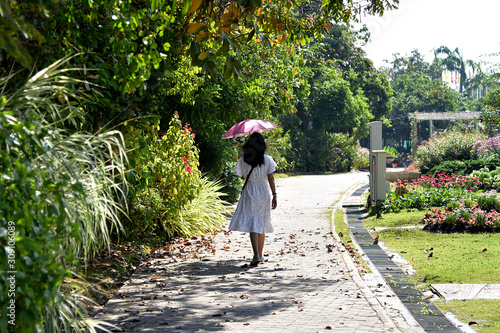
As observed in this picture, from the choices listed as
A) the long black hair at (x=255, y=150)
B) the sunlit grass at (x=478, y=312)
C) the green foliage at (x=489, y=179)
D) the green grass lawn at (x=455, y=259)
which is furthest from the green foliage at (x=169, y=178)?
the green foliage at (x=489, y=179)

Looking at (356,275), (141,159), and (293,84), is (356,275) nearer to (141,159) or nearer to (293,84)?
(141,159)

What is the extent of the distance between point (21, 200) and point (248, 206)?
5680 millimetres

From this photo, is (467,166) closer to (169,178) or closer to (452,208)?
(452,208)

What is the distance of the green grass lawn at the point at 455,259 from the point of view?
5.93 m

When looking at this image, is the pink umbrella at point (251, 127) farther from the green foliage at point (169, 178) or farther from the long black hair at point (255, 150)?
the green foliage at point (169, 178)

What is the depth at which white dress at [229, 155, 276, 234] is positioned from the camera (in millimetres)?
8695

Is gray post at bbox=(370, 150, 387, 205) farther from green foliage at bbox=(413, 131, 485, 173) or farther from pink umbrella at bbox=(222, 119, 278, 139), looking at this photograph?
green foliage at bbox=(413, 131, 485, 173)

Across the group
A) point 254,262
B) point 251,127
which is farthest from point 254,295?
point 251,127

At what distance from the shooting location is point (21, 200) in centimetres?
327

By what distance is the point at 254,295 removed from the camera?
6.69 m

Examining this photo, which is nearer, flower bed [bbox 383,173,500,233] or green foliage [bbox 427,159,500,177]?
flower bed [bbox 383,173,500,233]

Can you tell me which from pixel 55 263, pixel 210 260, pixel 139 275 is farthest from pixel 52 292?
pixel 210 260

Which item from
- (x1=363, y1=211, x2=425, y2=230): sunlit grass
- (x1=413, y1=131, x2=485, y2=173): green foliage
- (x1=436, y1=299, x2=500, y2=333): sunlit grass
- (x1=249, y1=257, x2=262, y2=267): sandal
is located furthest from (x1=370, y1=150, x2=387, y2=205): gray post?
(x1=413, y1=131, x2=485, y2=173): green foliage

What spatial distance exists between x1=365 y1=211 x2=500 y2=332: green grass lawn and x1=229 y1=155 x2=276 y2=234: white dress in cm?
231
